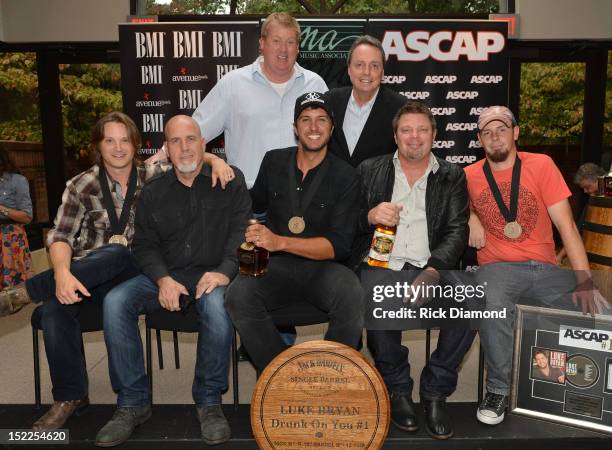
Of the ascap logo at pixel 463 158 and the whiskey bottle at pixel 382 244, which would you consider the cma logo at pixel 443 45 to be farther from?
the whiskey bottle at pixel 382 244

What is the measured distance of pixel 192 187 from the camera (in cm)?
252

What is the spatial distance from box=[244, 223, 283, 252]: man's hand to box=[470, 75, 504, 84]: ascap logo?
2887 mm

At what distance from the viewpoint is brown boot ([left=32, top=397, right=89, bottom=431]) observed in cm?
233

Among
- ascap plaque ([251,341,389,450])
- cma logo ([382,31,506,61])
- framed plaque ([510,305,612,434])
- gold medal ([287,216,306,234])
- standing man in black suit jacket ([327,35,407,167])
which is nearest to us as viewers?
ascap plaque ([251,341,389,450])

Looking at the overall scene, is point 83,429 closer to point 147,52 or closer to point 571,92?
point 147,52

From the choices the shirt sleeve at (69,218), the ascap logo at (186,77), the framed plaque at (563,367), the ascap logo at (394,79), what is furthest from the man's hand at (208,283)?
the ascap logo at (394,79)

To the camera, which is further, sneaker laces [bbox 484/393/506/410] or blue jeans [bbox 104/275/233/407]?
sneaker laces [bbox 484/393/506/410]

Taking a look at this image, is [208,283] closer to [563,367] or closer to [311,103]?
[311,103]

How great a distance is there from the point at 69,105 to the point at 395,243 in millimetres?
4840

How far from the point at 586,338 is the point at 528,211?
0.62m

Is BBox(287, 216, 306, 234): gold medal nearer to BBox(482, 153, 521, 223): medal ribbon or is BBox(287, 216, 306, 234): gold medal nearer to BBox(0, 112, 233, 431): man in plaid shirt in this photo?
BBox(0, 112, 233, 431): man in plaid shirt

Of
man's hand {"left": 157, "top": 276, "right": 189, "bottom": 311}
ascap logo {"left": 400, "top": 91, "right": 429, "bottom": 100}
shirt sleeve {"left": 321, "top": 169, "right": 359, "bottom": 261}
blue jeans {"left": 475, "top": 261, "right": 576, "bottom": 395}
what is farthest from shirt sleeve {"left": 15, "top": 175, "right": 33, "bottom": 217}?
blue jeans {"left": 475, "top": 261, "right": 576, "bottom": 395}

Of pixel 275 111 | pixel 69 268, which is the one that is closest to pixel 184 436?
pixel 69 268

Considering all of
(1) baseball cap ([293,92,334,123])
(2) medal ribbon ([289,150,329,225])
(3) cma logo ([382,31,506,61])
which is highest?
(3) cma logo ([382,31,506,61])
